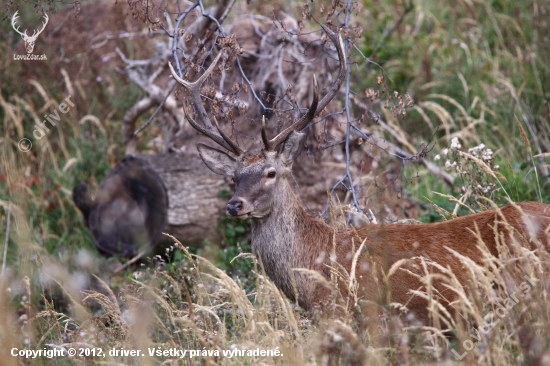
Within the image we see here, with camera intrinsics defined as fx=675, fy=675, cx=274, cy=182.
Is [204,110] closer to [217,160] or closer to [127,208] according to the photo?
[217,160]

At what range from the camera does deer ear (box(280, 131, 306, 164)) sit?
4508mm

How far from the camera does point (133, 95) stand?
881 cm

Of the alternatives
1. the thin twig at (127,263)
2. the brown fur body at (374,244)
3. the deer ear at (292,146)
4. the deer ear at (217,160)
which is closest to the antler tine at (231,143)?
the deer ear at (217,160)

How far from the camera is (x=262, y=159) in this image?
4520mm

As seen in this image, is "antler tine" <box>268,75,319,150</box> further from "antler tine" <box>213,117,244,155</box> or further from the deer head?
"antler tine" <box>213,117,244,155</box>

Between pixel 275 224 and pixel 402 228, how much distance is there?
2.70 ft

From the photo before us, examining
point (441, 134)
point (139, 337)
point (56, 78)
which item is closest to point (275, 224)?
point (139, 337)

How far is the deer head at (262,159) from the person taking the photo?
4.34 metres

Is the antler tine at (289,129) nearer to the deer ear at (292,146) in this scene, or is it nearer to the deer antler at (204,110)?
the deer ear at (292,146)

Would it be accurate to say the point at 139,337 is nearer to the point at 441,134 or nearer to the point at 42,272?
the point at 42,272

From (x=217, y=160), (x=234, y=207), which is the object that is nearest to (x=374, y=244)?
(x=234, y=207)

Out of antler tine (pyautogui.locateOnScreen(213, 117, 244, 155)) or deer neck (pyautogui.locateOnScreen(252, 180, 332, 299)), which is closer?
deer neck (pyautogui.locateOnScreen(252, 180, 332, 299))

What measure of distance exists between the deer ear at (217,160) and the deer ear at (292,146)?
1.27ft

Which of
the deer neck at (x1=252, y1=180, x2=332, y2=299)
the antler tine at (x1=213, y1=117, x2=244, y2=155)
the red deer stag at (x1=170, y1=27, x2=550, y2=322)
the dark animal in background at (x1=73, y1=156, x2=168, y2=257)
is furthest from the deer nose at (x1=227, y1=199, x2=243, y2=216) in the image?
the dark animal in background at (x1=73, y1=156, x2=168, y2=257)
